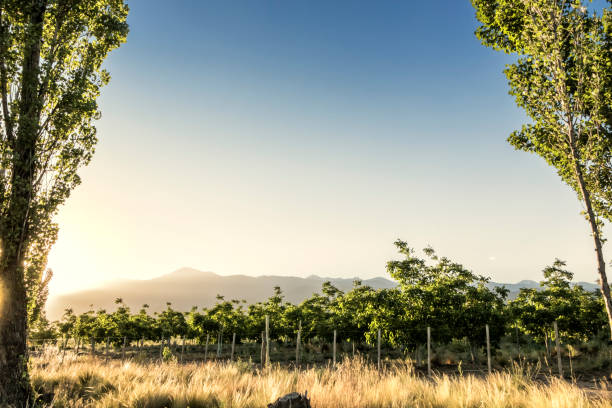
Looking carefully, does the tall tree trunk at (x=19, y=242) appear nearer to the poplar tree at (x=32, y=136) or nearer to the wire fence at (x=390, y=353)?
the poplar tree at (x=32, y=136)

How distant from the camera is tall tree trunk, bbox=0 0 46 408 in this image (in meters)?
7.21

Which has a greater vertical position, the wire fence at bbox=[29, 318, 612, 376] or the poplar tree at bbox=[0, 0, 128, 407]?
the poplar tree at bbox=[0, 0, 128, 407]

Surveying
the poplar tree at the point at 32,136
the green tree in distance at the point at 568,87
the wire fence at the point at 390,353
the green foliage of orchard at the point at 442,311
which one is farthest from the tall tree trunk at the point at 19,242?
the green foliage of orchard at the point at 442,311

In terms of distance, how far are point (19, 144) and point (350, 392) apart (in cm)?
891

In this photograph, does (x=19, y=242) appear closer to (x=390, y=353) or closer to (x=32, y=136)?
(x=32, y=136)

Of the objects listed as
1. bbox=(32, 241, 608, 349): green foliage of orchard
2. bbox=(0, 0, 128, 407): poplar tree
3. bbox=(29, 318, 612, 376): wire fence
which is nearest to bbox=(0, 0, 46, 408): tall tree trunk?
bbox=(0, 0, 128, 407): poplar tree

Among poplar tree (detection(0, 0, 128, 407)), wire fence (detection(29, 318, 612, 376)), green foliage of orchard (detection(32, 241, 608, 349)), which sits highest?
poplar tree (detection(0, 0, 128, 407))

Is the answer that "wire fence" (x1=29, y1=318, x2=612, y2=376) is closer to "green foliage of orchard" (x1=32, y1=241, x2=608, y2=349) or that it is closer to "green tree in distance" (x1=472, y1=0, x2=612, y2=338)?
"green foliage of orchard" (x1=32, y1=241, x2=608, y2=349)

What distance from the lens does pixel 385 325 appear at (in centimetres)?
2073

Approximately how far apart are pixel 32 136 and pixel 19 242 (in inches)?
97.6

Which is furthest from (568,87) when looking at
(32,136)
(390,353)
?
(390,353)

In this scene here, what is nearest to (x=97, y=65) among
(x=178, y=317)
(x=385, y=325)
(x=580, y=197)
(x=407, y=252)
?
(x=580, y=197)

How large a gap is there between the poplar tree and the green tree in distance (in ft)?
40.9

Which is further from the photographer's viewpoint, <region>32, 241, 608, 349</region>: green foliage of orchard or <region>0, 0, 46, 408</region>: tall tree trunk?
<region>32, 241, 608, 349</region>: green foliage of orchard
